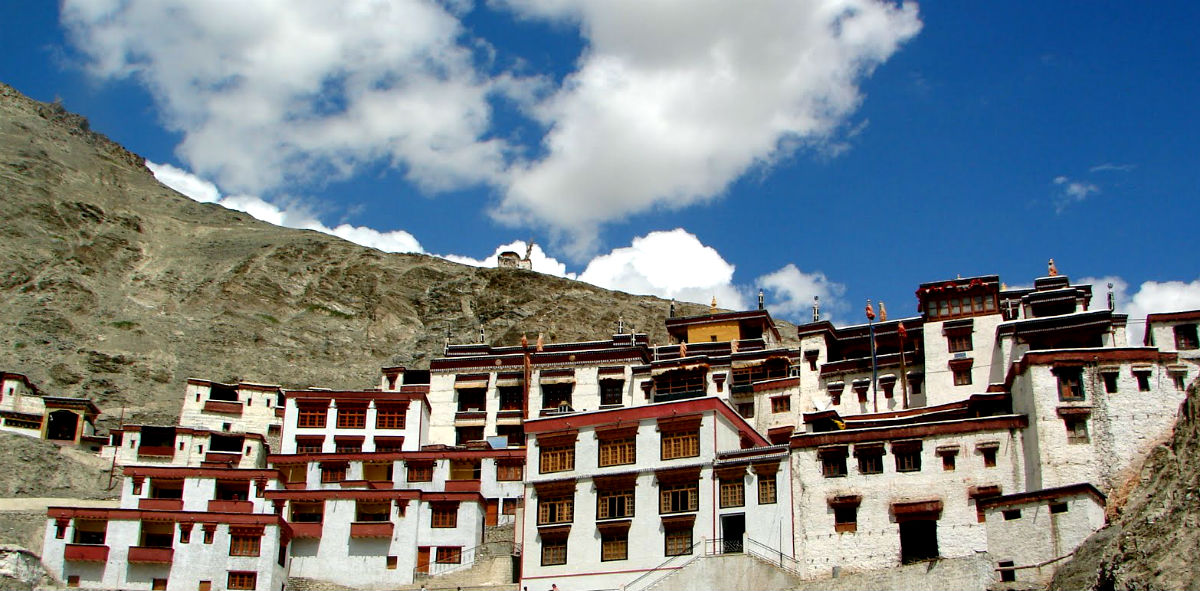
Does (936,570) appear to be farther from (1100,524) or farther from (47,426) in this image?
(47,426)

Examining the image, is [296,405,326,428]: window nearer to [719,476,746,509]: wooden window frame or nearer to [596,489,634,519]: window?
[596,489,634,519]: window

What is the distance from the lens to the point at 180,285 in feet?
346

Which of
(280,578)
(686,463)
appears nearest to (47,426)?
(280,578)

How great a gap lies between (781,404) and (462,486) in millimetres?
17959

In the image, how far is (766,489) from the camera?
162ft

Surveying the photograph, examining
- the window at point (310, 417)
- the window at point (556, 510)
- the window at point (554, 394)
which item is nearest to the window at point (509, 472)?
the window at point (556, 510)

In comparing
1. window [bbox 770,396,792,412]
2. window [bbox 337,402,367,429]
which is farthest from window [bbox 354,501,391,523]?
window [bbox 770,396,792,412]

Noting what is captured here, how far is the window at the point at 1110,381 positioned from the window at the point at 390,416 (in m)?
37.2

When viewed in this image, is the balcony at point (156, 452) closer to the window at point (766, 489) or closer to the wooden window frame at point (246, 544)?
the wooden window frame at point (246, 544)

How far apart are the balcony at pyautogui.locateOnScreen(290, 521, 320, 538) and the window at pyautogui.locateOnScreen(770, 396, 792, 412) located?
24.9 metres

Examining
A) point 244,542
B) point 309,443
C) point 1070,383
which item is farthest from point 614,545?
point 309,443

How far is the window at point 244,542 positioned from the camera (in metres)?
54.7

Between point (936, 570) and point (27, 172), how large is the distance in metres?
102

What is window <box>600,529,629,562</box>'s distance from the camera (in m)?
51.0
